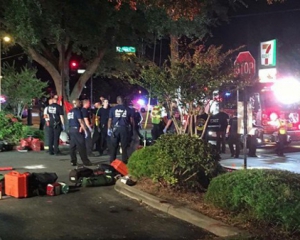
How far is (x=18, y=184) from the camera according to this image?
8.59 m

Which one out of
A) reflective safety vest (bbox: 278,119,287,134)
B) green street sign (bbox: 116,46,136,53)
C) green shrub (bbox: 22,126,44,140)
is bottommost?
green shrub (bbox: 22,126,44,140)

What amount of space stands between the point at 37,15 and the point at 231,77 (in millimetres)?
9320

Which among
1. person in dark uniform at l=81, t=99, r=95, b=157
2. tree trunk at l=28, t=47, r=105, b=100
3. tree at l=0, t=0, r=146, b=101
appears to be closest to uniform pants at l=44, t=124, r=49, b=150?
person in dark uniform at l=81, t=99, r=95, b=157

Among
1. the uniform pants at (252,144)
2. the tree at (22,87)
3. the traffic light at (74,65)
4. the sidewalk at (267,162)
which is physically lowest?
the sidewalk at (267,162)

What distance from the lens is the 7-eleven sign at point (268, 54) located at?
12109 millimetres

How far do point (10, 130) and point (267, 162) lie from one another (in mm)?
8885

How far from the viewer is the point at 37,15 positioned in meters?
16.6

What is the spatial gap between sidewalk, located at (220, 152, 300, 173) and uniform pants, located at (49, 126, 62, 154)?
194 inches

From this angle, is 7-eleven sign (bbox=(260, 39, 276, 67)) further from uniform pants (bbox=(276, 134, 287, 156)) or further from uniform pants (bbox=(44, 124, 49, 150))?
uniform pants (bbox=(44, 124, 49, 150))

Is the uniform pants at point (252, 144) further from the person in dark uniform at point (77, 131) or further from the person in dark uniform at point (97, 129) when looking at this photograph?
the person in dark uniform at point (77, 131)

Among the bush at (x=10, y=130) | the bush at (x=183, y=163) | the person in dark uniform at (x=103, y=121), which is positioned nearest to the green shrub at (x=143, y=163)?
the bush at (x=183, y=163)

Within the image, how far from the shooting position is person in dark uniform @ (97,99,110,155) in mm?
14344

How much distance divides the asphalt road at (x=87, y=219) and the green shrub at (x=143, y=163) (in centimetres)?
58

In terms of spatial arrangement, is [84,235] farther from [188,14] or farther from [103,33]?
[103,33]
